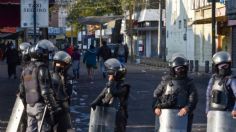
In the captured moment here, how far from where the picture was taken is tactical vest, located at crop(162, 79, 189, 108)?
9.05m

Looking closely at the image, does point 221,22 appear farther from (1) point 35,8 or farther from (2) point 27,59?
(2) point 27,59

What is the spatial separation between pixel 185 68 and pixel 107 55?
69.1 feet

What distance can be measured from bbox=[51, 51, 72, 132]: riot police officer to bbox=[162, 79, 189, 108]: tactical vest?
5.15ft

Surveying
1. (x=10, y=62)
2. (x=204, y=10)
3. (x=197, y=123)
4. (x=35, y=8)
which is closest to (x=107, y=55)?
(x=10, y=62)

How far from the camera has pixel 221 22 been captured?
137 feet

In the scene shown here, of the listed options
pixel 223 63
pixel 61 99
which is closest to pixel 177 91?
pixel 223 63

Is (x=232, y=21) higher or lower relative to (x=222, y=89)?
higher

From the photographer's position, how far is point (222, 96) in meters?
9.32

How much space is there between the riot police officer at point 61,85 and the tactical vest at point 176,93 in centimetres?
157

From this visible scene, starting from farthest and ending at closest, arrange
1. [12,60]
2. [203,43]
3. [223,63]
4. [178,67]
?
[203,43]
[12,60]
[223,63]
[178,67]

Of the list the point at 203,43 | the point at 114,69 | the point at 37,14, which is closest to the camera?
the point at 114,69

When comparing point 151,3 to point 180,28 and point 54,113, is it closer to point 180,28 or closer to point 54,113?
point 180,28

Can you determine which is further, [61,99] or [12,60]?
[12,60]

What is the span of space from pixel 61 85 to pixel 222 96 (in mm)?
2248
